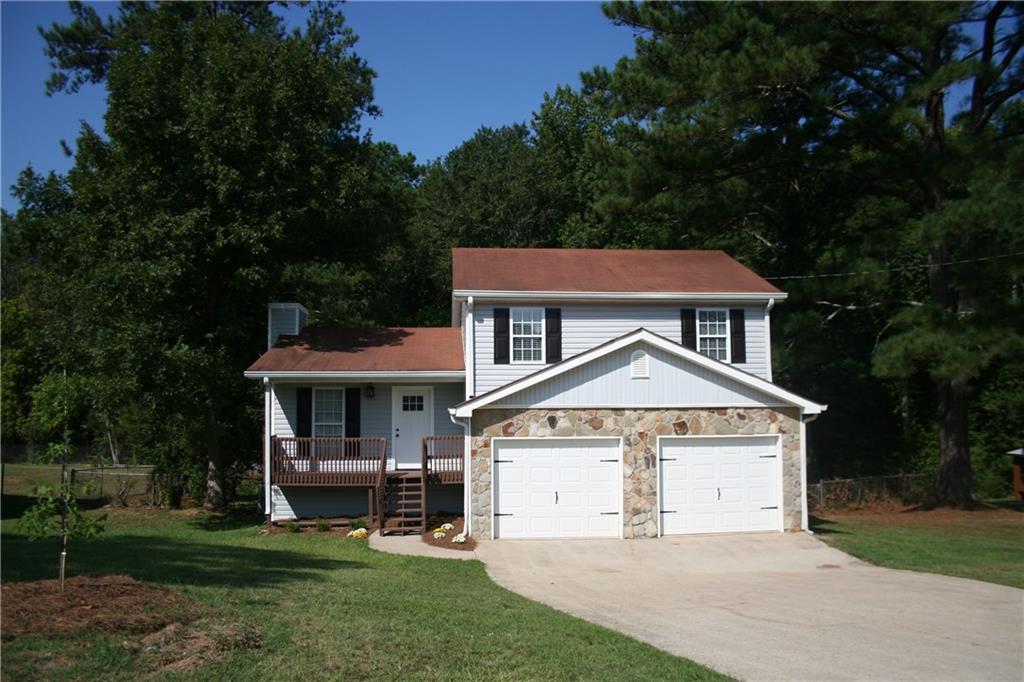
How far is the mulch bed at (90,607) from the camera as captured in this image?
707 centimetres

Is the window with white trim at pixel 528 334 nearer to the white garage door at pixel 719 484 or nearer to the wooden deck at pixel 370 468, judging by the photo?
the wooden deck at pixel 370 468

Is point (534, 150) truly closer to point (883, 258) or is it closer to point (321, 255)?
point (321, 255)

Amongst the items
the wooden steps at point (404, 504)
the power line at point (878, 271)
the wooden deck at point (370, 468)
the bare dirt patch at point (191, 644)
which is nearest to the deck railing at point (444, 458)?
the wooden deck at point (370, 468)

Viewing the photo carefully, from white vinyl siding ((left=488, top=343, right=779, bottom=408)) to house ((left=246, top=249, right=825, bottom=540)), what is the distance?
0.03m

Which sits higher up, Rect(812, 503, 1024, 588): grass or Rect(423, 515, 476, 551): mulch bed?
Rect(423, 515, 476, 551): mulch bed

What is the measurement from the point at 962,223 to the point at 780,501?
7893mm

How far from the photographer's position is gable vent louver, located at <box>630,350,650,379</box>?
17.5m

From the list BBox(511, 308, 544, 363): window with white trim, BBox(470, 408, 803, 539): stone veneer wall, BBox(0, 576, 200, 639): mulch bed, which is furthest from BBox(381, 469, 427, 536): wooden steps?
BBox(0, 576, 200, 639): mulch bed

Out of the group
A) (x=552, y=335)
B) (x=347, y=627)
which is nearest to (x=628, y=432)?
(x=552, y=335)

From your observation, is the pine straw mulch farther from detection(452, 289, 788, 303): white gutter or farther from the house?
detection(452, 289, 788, 303): white gutter

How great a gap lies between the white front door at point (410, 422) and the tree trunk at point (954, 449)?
14330 millimetres

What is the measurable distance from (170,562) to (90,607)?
4.53 m

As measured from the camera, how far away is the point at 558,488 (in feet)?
57.1

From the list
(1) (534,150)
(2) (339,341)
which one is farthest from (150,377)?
(1) (534,150)
